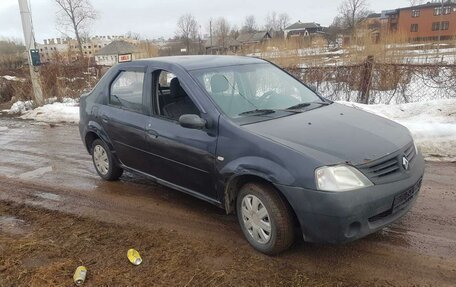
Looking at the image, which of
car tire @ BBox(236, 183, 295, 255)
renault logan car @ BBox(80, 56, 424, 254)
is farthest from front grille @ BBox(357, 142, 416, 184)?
car tire @ BBox(236, 183, 295, 255)

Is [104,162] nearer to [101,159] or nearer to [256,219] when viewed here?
[101,159]

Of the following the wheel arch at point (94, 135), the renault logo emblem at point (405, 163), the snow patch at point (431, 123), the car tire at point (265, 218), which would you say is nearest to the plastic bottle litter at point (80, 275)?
the car tire at point (265, 218)

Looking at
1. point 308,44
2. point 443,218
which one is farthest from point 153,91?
point 308,44

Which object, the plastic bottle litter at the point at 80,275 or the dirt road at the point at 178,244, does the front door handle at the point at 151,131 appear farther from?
the plastic bottle litter at the point at 80,275

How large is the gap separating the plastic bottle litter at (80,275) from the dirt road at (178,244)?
0.06 metres

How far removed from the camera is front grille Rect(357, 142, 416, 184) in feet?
10.1

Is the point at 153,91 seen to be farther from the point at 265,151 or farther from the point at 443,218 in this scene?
the point at 443,218

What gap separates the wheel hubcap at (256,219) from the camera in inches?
134

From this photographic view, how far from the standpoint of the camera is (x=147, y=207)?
15.6 ft

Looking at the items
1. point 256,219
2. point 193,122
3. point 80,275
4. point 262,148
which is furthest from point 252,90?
point 80,275

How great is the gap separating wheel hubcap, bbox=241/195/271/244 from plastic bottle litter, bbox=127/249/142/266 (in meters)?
1.00

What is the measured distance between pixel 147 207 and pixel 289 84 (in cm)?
223

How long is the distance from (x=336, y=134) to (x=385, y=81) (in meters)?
7.68

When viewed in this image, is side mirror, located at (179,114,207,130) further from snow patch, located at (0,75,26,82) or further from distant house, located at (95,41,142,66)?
snow patch, located at (0,75,26,82)
